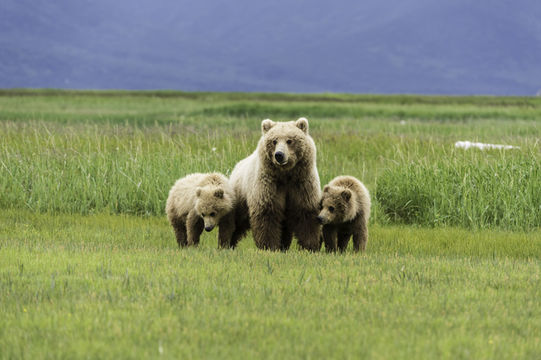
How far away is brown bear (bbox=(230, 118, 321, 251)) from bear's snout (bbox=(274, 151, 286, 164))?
0.67 feet

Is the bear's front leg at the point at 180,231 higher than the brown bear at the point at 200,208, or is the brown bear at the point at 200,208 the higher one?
the brown bear at the point at 200,208

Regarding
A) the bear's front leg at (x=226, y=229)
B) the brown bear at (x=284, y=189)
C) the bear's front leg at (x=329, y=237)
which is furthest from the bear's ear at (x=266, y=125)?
the bear's front leg at (x=329, y=237)

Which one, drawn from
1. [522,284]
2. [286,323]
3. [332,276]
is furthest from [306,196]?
[286,323]

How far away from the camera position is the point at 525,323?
566 centimetres

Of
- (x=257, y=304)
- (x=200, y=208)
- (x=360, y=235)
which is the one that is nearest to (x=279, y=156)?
(x=200, y=208)

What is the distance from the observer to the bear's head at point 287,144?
8.77 m

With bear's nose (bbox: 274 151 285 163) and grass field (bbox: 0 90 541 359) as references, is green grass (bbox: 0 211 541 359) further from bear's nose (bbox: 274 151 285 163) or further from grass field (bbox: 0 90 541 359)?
bear's nose (bbox: 274 151 285 163)

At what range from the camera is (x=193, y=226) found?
980cm

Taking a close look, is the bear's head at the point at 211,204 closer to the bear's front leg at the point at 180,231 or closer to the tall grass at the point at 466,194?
the bear's front leg at the point at 180,231

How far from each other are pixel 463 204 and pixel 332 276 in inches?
248

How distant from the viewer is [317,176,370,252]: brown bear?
9.26 m

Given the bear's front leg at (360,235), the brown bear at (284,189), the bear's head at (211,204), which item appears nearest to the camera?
the brown bear at (284,189)

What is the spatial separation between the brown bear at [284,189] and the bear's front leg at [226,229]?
13.8 inches

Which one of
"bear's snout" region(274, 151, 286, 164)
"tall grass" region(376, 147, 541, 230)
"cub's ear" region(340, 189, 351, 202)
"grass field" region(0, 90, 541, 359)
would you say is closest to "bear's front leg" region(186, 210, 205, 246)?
"grass field" region(0, 90, 541, 359)
